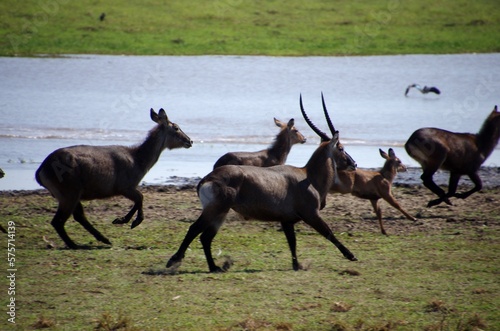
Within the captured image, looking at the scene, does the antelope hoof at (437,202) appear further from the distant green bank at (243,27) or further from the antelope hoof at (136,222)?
the distant green bank at (243,27)

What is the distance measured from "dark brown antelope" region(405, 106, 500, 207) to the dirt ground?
241 millimetres

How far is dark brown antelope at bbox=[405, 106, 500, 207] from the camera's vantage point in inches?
493

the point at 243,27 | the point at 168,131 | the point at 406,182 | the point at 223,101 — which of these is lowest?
the point at 223,101

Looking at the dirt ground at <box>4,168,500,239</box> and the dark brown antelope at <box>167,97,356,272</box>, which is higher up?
the dark brown antelope at <box>167,97,356,272</box>

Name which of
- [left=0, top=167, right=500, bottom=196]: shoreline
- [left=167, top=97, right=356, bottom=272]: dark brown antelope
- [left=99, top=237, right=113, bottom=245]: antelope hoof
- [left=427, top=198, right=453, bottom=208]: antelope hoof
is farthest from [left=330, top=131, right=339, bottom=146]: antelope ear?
[left=0, top=167, right=500, bottom=196]: shoreline

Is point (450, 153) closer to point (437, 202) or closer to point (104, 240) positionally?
point (437, 202)

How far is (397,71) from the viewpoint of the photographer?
33.1m

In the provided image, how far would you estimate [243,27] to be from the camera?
126 feet

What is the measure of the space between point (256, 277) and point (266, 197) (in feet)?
2.84

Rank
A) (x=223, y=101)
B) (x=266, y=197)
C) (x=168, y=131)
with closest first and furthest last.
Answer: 1. (x=266, y=197)
2. (x=168, y=131)
3. (x=223, y=101)

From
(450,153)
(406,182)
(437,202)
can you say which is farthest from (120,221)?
(406,182)

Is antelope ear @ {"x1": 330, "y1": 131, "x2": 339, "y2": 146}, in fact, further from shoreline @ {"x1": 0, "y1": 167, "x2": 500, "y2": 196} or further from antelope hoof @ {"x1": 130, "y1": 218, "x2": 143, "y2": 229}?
A: shoreline @ {"x1": 0, "y1": 167, "x2": 500, "y2": 196}

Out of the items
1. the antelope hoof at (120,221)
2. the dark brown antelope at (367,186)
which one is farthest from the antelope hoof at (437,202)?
the antelope hoof at (120,221)

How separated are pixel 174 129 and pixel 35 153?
203 inches
